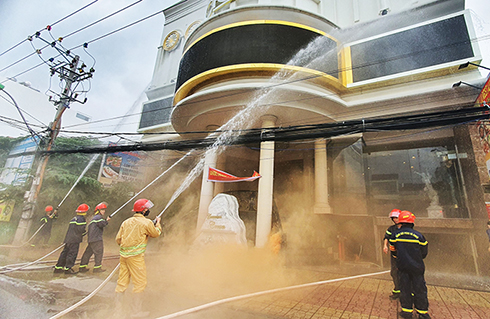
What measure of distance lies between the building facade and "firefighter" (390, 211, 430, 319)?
4742 millimetres

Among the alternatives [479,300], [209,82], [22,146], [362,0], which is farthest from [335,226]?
[22,146]

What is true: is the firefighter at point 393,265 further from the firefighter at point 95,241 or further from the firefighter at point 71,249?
the firefighter at point 71,249

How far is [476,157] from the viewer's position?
9250 mm

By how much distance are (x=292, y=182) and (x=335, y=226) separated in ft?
15.7

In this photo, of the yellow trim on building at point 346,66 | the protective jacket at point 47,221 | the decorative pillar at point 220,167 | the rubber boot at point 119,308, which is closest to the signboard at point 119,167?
the protective jacket at point 47,221

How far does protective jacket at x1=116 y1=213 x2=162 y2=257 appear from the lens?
3939 millimetres

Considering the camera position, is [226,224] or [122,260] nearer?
[122,260]

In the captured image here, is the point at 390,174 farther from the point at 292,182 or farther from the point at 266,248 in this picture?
the point at 266,248

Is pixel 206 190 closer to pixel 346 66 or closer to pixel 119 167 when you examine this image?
pixel 346 66

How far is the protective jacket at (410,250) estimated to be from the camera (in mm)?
4059

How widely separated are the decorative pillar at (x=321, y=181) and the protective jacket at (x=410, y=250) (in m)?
7.25

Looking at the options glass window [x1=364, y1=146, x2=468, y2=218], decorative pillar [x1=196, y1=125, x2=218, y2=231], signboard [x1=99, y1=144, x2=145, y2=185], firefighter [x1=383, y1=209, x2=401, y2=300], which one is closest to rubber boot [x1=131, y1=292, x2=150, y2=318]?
firefighter [x1=383, y1=209, x2=401, y2=300]

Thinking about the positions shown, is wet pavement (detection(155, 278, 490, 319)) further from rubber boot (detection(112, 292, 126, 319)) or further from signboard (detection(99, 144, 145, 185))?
signboard (detection(99, 144, 145, 185))

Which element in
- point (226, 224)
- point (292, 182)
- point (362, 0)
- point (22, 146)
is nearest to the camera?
point (226, 224)
